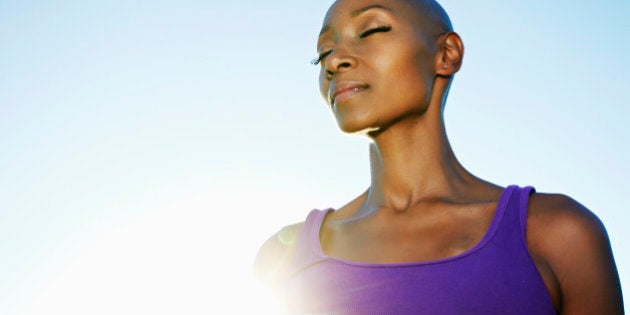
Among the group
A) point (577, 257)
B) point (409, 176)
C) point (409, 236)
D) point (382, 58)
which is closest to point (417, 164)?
point (409, 176)

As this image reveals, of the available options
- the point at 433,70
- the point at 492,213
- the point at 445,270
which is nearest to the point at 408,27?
the point at 433,70

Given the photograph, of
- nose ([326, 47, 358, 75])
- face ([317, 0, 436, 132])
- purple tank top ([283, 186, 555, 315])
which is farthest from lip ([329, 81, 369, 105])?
purple tank top ([283, 186, 555, 315])

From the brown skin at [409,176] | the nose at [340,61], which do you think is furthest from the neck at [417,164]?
the nose at [340,61]

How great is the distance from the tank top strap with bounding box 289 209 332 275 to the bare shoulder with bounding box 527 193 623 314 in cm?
97

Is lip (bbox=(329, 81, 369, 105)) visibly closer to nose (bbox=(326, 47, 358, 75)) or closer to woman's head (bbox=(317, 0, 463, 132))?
woman's head (bbox=(317, 0, 463, 132))

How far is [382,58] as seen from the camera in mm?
2994

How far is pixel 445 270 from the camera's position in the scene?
2.49 meters

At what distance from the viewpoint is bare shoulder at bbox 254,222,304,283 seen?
3.11 metres

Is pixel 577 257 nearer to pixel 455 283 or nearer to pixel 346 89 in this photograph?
pixel 455 283

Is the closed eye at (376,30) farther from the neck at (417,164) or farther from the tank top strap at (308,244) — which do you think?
the tank top strap at (308,244)

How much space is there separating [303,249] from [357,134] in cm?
62

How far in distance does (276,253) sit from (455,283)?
107 centimetres

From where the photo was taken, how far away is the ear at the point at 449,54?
3.22 m

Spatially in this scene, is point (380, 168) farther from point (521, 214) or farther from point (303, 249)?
point (521, 214)
